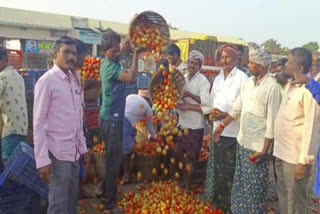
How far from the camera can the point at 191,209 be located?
376cm

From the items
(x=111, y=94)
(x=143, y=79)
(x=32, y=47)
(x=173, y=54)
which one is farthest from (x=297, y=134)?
(x=32, y=47)

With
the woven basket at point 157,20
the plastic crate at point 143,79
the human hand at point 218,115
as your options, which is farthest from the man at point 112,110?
the plastic crate at point 143,79

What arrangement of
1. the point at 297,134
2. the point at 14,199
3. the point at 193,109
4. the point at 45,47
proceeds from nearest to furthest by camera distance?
the point at 297,134 < the point at 14,199 < the point at 193,109 < the point at 45,47

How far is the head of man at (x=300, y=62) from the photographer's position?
2943mm

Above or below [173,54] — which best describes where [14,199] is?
below

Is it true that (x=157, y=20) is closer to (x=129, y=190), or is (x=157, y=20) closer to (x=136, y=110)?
(x=136, y=110)

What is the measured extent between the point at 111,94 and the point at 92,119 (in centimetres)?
162

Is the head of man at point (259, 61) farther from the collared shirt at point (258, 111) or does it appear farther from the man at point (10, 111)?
the man at point (10, 111)

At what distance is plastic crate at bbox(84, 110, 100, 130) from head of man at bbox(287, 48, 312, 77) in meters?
3.24

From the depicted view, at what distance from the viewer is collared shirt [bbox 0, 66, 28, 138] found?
3.65 m

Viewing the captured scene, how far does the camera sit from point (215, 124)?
13.0ft

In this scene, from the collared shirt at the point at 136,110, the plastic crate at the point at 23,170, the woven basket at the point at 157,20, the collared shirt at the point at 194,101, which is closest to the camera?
the plastic crate at the point at 23,170

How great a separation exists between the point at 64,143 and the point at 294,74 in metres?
2.07

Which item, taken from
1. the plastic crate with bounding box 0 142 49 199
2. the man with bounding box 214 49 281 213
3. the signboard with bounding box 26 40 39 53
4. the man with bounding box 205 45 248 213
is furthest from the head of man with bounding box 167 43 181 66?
the signboard with bounding box 26 40 39 53
